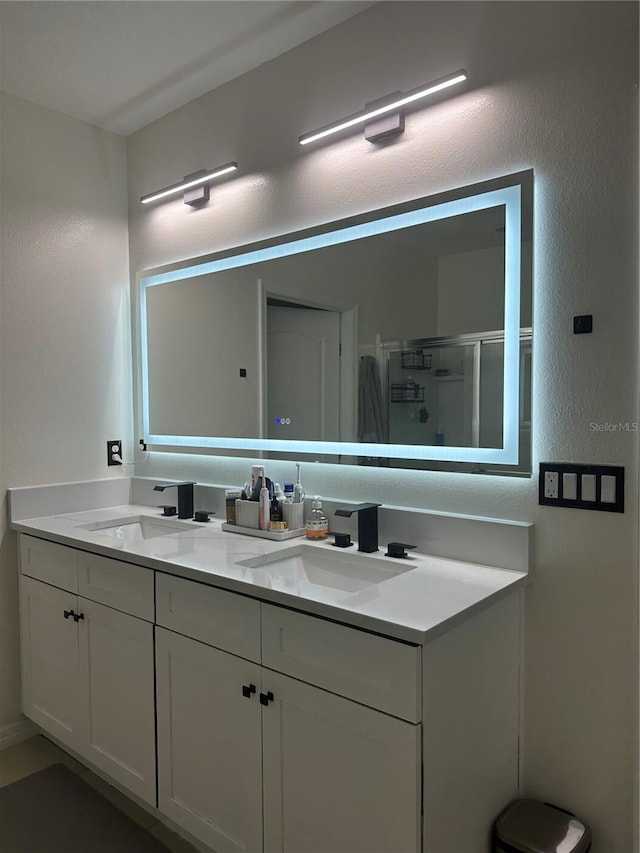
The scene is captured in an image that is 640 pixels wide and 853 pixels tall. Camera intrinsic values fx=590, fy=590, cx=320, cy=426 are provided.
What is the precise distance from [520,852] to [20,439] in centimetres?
225

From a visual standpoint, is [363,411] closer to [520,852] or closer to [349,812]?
[349,812]

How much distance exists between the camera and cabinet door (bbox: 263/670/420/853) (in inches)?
48.9

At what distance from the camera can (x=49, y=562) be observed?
225 centimetres

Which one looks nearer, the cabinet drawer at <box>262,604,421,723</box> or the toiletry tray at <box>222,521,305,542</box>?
the cabinet drawer at <box>262,604,421,723</box>

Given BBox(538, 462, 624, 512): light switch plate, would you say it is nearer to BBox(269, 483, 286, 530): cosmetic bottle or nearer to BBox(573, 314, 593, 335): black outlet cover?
BBox(573, 314, 593, 335): black outlet cover

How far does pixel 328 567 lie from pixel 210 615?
41cm

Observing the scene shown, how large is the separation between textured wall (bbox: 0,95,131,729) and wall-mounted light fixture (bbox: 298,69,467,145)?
4.19 ft

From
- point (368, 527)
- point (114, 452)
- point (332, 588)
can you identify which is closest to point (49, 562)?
point (114, 452)

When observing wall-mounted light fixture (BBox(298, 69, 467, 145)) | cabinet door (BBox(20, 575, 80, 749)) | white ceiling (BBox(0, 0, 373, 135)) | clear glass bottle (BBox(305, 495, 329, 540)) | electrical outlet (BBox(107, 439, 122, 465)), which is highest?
white ceiling (BBox(0, 0, 373, 135))

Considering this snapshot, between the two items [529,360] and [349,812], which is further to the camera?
[529,360]

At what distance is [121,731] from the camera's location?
1940 mm

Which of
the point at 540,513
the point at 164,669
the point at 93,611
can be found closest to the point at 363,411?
the point at 540,513

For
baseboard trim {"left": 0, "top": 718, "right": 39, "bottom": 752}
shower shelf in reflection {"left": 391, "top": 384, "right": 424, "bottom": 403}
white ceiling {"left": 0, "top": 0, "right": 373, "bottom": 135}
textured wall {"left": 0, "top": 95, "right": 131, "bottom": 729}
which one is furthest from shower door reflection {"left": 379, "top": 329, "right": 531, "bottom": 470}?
baseboard trim {"left": 0, "top": 718, "right": 39, "bottom": 752}

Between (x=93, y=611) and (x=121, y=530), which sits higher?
(x=121, y=530)
